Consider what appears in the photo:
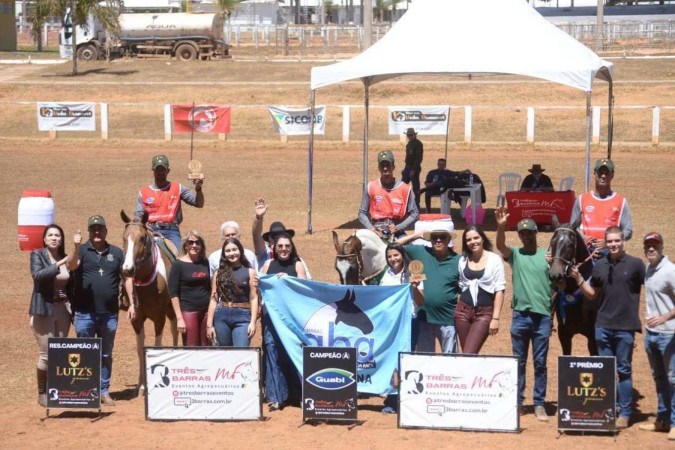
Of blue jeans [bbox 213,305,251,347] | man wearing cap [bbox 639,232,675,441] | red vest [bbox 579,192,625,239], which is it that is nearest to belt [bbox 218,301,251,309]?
blue jeans [bbox 213,305,251,347]

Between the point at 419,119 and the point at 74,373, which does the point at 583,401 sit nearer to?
the point at 74,373

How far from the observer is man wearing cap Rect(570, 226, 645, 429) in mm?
8797

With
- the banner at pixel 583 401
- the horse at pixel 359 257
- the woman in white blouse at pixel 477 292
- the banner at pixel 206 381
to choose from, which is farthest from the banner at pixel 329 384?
the banner at pixel 583 401

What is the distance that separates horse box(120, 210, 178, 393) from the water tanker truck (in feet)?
153

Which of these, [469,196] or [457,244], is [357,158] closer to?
[469,196]

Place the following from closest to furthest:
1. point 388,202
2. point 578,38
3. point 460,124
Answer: point 388,202, point 460,124, point 578,38

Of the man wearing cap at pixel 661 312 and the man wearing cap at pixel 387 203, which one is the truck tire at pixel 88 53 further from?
the man wearing cap at pixel 661 312

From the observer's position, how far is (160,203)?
12.3 meters

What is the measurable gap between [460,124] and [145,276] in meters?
28.9

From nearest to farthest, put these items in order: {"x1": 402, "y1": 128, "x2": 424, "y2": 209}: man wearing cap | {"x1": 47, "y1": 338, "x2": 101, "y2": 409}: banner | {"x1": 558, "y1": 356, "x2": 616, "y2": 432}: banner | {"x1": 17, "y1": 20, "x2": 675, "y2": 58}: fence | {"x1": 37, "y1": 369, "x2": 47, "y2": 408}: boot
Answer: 1. {"x1": 558, "y1": 356, "x2": 616, "y2": 432}: banner
2. {"x1": 47, "y1": 338, "x2": 101, "y2": 409}: banner
3. {"x1": 37, "y1": 369, "x2": 47, "y2": 408}: boot
4. {"x1": 402, "y1": 128, "x2": 424, "y2": 209}: man wearing cap
5. {"x1": 17, "y1": 20, "x2": 675, "y2": 58}: fence

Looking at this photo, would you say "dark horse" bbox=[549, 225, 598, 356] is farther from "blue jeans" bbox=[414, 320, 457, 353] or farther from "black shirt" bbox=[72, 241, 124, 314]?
"black shirt" bbox=[72, 241, 124, 314]

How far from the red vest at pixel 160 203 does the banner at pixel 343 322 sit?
3090 mm

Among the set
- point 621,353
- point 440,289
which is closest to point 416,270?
point 440,289

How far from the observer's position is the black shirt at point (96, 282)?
31.3 feet
